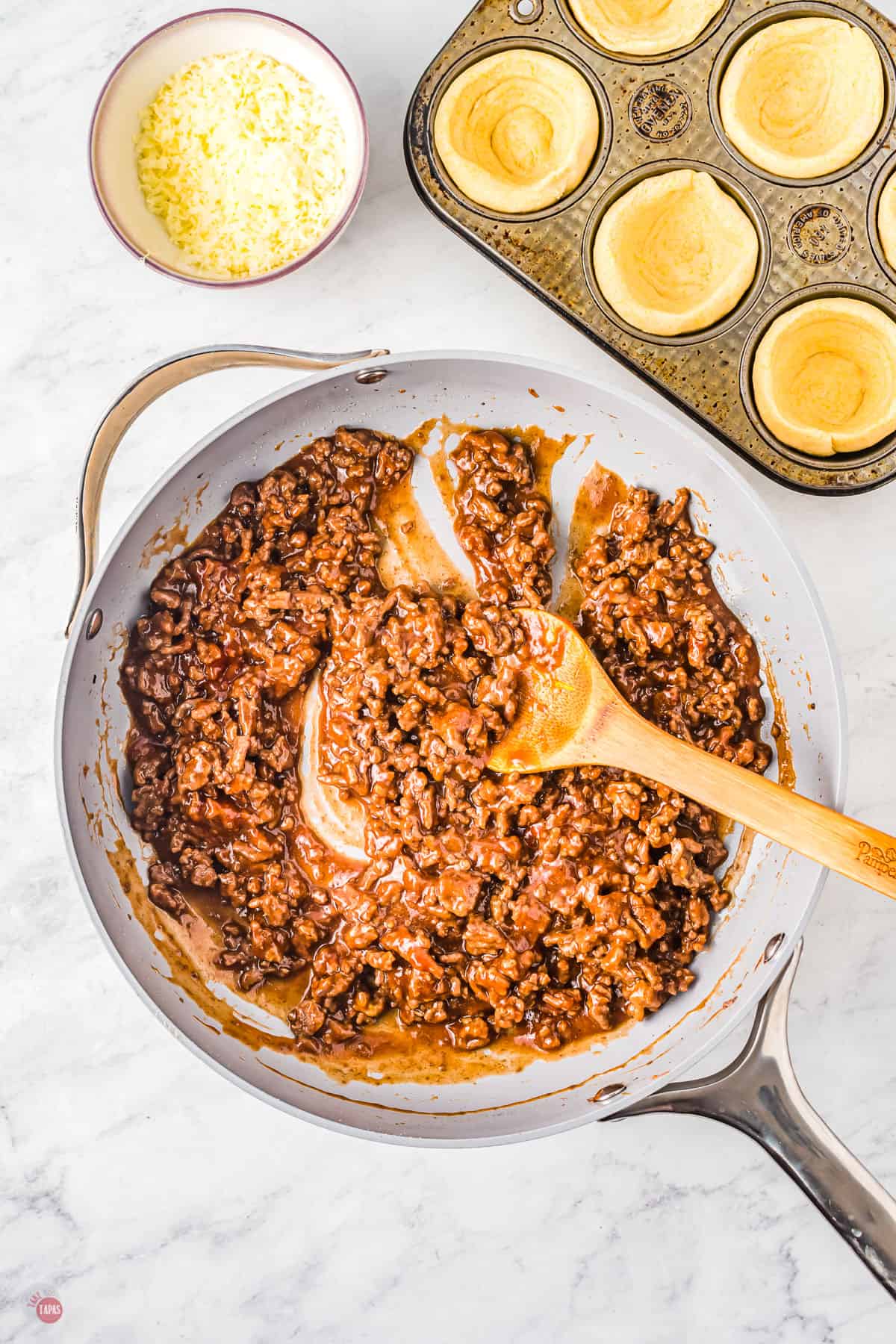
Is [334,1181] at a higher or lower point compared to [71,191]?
lower

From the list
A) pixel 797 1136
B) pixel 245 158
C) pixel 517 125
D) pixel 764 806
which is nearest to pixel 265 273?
pixel 245 158

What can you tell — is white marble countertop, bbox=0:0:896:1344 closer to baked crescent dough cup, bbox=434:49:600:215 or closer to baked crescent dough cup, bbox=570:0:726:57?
baked crescent dough cup, bbox=434:49:600:215

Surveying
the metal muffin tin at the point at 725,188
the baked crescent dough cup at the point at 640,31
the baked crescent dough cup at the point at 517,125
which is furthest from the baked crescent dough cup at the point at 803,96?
the baked crescent dough cup at the point at 517,125

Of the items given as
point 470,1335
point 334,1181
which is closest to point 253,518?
point 334,1181

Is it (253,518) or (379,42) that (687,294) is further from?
(253,518)

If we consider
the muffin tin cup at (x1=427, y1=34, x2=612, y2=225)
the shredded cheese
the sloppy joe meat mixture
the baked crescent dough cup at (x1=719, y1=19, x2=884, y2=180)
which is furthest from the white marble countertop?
the baked crescent dough cup at (x1=719, y1=19, x2=884, y2=180)

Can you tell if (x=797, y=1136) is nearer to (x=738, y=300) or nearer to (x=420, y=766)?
(x=420, y=766)

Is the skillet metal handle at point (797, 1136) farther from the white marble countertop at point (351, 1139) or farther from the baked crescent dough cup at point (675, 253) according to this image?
the baked crescent dough cup at point (675, 253)
